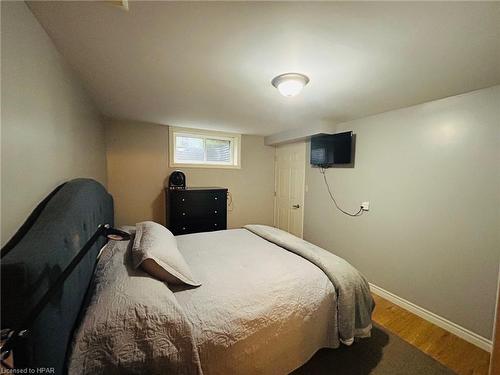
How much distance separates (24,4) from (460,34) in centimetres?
225

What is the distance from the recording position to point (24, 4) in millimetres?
944

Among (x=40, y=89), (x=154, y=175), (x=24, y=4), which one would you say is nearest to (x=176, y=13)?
(x=24, y=4)

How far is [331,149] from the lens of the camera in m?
2.95

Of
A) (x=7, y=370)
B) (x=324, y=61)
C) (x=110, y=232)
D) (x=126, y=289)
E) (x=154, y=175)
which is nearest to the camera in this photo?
(x=7, y=370)

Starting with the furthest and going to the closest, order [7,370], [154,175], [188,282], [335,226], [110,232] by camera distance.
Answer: [154,175] → [335,226] → [188,282] → [110,232] → [7,370]

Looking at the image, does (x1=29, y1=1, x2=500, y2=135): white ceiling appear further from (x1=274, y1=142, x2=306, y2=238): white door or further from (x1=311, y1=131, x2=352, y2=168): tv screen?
(x1=274, y1=142, x2=306, y2=238): white door

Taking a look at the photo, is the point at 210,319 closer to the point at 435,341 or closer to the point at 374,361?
the point at 374,361

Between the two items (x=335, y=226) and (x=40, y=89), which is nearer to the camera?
(x=40, y=89)

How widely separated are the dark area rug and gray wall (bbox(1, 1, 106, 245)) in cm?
199

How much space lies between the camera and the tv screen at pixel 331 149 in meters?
2.82

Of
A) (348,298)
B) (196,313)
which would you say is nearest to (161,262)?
(196,313)

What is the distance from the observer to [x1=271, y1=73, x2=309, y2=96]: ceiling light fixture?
159 cm

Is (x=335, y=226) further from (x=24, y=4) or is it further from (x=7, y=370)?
(x=24, y=4)

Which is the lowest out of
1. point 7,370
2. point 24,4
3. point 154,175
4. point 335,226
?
point 335,226
